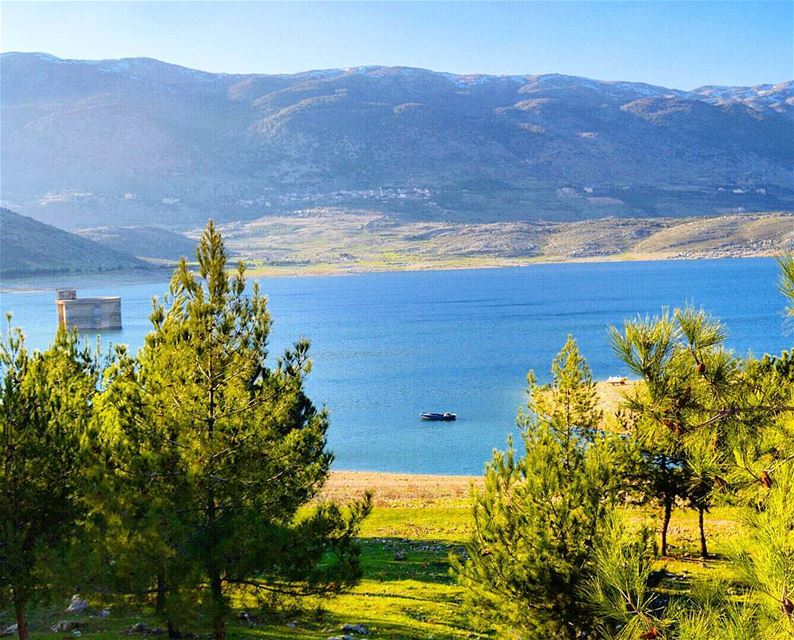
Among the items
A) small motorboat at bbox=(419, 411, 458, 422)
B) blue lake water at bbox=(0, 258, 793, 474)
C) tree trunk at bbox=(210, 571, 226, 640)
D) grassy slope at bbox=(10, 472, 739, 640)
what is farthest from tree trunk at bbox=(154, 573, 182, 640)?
small motorboat at bbox=(419, 411, 458, 422)

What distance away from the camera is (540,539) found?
15375 millimetres

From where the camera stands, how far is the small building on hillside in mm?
143250

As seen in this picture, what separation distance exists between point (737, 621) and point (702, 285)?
199273 millimetres

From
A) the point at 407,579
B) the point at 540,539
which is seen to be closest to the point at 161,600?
the point at 540,539

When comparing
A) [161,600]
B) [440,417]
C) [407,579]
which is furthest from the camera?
[440,417]

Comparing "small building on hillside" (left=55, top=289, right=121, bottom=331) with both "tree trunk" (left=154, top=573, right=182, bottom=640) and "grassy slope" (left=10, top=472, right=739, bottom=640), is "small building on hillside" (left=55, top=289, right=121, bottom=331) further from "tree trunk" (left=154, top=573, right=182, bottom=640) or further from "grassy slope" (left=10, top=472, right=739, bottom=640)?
"tree trunk" (left=154, top=573, right=182, bottom=640)

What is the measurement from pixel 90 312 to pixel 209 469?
456 ft

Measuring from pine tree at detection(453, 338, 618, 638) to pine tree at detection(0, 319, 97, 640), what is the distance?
7803mm

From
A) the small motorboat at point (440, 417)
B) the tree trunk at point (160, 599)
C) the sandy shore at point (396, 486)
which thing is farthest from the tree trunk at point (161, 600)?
the small motorboat at point (440, 417)

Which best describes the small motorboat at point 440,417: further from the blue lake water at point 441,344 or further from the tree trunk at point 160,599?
the tree trunk at point 160,599

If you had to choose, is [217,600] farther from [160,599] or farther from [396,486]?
[396,486]

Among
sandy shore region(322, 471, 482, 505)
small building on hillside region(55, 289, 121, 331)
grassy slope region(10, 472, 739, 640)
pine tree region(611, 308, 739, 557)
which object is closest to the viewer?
pine tree region(611, 308, 739, 557)

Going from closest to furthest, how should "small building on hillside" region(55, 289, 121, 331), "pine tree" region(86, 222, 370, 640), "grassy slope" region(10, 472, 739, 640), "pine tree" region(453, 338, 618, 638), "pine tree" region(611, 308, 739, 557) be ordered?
"pine tree" region(611, 308, 739, 557)
"pine tree" region(86, 222, 370, 640)
"pine tree" region(453, 338, 618, 638)
"grassy slope" region(10, 472, 739, 640)
"small building on hillside" region(55, 289, 121, 331)

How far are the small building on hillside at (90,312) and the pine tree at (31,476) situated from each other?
134m
